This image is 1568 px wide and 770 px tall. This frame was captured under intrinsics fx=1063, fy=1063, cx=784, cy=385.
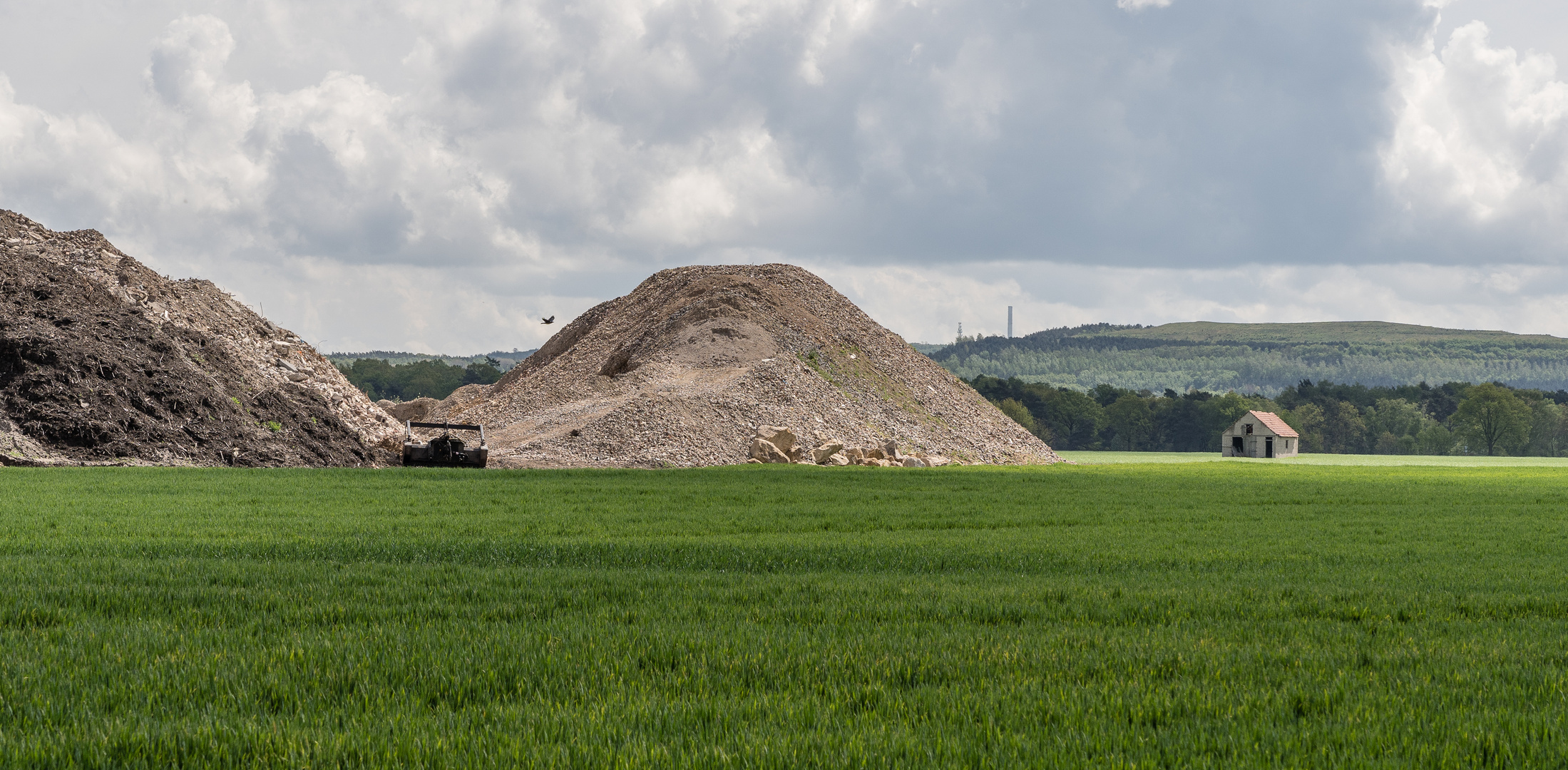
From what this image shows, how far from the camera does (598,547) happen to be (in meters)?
14.8

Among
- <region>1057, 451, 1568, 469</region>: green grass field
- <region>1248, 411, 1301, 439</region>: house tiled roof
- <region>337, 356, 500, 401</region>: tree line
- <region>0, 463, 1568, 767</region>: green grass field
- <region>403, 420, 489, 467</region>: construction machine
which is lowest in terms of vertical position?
<region>1057, 451, 1568, 469</region>: green grass field

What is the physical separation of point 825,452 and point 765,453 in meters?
2.71

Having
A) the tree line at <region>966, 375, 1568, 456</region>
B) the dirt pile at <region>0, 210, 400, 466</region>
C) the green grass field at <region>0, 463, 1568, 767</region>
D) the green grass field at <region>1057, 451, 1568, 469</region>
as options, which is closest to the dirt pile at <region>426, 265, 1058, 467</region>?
the dirt pile at <region>0, 210, 400, 466</region>

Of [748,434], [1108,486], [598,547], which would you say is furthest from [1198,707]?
[748,434]

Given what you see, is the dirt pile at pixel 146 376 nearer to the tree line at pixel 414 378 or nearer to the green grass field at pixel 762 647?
the green grass field at pixel 762 647

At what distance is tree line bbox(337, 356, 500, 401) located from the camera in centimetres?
13500

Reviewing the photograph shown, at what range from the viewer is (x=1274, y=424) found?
87000 mm

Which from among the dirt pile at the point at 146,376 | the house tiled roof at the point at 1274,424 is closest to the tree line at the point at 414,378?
the house tiled roof at the point at 1274,424

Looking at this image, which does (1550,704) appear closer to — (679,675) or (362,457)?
(679,675)

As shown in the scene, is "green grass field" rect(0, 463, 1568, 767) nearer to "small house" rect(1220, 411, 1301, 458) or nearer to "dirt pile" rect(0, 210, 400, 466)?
"dirt pile" rect(0, 210, 400, 466)

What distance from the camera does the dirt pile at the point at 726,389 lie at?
44.9 meters

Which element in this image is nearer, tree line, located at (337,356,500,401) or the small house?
the small house

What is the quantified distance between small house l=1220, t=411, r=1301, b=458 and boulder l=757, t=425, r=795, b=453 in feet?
182

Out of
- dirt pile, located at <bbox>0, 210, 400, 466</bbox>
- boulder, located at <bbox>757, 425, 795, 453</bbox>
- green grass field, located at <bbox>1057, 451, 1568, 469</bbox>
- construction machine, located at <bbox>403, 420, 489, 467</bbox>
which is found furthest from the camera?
green grass field, located at <bbox>1057, 451, 1568, 469</bbox>
